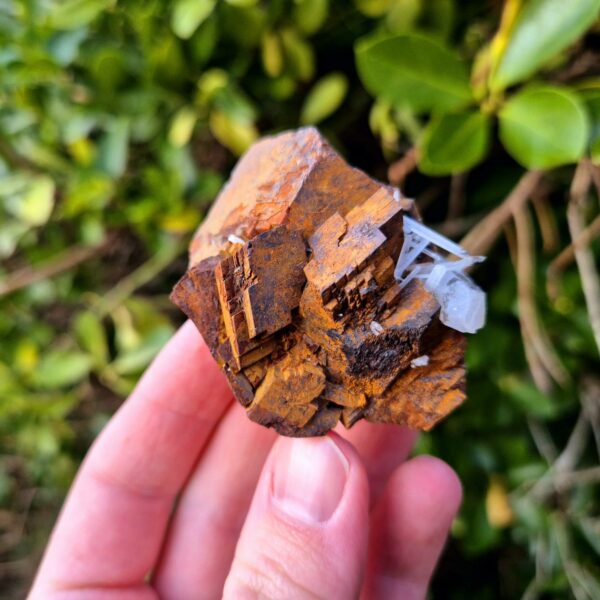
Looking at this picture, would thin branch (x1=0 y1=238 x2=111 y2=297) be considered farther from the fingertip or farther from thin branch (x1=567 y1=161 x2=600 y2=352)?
thin branch (x1=567 y1=161 x2=600 y2=352)

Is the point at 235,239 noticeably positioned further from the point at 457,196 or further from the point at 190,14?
the point at 457,196

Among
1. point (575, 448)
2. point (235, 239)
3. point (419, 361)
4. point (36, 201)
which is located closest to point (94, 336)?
point (36, 201)

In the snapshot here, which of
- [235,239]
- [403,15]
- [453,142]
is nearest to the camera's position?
[235,239]

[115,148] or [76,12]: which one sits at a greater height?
[76,12]

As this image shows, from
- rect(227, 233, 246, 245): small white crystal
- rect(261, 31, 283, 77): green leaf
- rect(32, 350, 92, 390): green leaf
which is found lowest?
rect(32, 350, 92, 390): green leaf

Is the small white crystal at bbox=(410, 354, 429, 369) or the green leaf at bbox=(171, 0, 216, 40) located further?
the green leaf at bbox=(171, 0, 216, 40)

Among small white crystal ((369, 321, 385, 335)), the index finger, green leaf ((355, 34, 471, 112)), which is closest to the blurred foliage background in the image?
green leaf ((355, 34, 471, 112))

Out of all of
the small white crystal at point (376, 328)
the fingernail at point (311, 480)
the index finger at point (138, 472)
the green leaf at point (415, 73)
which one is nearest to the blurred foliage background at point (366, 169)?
the green leaf at point (415, 73)

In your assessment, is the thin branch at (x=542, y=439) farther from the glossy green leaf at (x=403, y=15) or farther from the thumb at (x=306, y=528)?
the glossy green leaf at (x=403, y=15)
